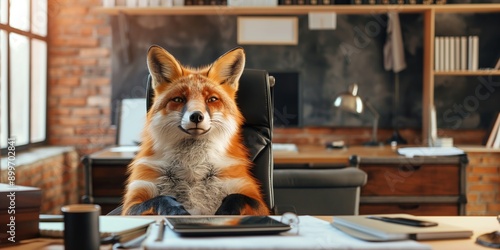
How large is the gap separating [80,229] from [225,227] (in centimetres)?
30

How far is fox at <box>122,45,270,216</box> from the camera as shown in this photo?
2035 millimetres

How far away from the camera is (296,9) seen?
411cm

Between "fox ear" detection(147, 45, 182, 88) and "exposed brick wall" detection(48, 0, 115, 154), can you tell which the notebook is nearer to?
"fox ear" detection(147, 45, 182, 88)

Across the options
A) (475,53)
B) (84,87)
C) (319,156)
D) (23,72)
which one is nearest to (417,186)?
(319,156)

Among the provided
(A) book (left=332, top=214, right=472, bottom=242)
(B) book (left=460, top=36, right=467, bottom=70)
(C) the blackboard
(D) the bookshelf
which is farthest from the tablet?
(B) book (left=460, top=36, right=467, bottom=70)

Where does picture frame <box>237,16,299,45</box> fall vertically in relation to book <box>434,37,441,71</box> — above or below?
above

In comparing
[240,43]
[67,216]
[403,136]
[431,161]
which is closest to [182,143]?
[67,216]

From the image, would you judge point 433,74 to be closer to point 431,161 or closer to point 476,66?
point 476,66

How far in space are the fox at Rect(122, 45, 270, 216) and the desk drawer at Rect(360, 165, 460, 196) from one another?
147 cm

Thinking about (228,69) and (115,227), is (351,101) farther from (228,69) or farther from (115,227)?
(115,227)

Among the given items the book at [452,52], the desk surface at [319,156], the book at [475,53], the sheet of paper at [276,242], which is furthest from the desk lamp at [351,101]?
the sheet of paper at [276,242]

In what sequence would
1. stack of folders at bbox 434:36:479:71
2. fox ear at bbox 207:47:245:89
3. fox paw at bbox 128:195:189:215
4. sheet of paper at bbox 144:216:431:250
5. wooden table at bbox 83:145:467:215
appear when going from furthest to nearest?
stack of folders at bbox 434:36:479:71, wooden table at bbox 83:145:467:215, fox ear at bbox 207:47:245:89, fox paw at bbox 128:195:189:215, sheet of paper at bbox 144:216:431:250

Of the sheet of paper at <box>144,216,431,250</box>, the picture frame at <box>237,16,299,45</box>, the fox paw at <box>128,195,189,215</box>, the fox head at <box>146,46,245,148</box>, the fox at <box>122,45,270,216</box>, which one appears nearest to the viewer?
the sheet of paper at <box>144,216,431,250</box>

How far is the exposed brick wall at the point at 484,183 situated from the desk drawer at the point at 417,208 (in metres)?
0.55
